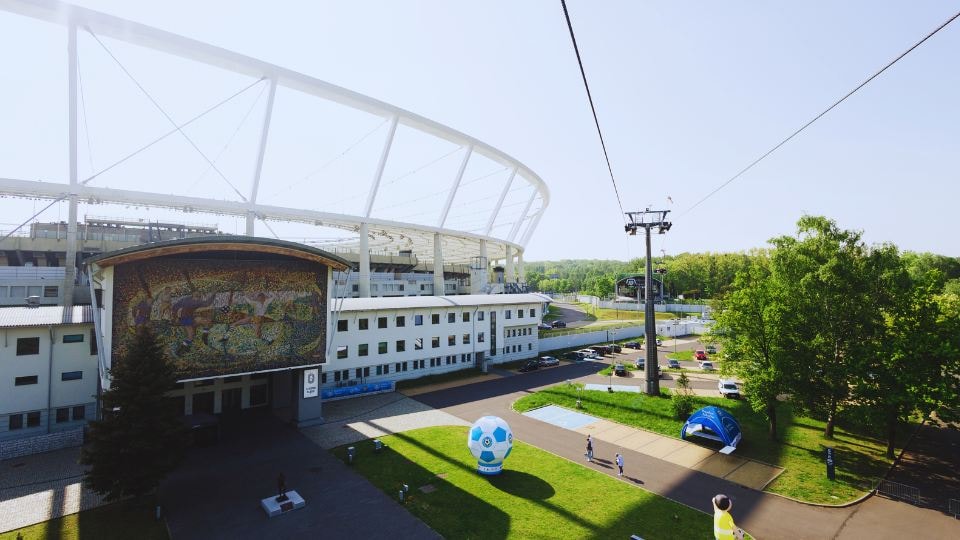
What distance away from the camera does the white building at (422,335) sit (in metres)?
34.8

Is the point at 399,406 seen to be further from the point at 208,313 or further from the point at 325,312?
the point at 208,313

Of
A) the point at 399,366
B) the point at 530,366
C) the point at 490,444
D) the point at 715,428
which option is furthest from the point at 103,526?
the point at 530,366

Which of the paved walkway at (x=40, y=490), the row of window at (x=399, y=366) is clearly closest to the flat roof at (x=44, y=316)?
the paved walkway at (x=40, y=490)

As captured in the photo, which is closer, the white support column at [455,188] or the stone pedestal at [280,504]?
the stone pedestal at [280,504]

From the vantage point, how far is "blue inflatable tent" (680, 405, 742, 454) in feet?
78.2

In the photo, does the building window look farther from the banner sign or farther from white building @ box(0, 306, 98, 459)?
the banner sign

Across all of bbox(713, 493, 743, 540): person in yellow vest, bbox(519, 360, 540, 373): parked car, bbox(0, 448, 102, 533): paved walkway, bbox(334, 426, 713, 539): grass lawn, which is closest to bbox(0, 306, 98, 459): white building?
bbox(0, 448, 102, 533): paved walkway

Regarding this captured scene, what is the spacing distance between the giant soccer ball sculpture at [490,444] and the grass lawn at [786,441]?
11.1 meters

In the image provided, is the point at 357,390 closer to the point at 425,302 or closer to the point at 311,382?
the point at 311,382

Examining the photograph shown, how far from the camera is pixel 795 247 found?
25.2 m

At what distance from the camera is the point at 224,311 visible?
23.8 meters

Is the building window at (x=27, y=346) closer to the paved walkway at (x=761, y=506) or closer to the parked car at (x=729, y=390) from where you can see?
the paved walkway at (x=761, y=506)

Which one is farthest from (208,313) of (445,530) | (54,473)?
(445,530)

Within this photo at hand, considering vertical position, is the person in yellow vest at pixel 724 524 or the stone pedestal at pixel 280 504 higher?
the person in yellow vest at pixel 724 524
